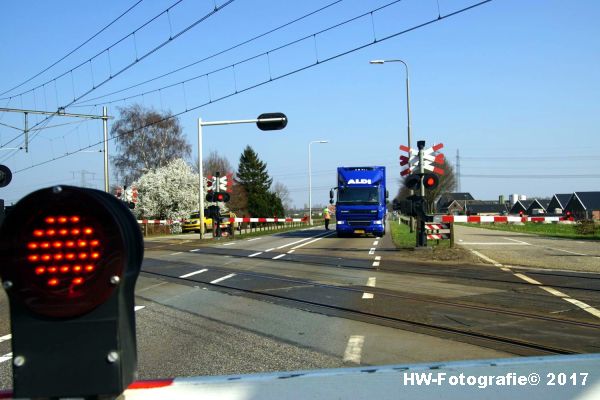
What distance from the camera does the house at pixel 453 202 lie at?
136325 mm

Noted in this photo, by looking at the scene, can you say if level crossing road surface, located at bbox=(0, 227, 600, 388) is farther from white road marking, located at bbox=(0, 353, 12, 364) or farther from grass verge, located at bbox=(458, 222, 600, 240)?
grass verge, located at bbox=(458, 222, 600, 240)

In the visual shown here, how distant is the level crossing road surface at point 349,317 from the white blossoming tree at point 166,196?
1565 inches

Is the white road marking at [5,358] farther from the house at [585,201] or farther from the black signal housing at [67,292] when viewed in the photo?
the house at [585,201]

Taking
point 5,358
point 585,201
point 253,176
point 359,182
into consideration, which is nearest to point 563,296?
point 5,358

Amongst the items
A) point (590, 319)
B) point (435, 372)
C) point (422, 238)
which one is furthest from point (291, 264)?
point (435, 372)

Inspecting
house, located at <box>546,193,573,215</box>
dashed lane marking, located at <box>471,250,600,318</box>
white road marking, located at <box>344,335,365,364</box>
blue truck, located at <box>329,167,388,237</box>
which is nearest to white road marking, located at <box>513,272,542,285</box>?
dashed lane marking, located at <box>471,250,600,318</box>

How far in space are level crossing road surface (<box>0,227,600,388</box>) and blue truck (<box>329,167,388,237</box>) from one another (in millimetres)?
15368

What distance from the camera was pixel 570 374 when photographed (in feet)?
6.25

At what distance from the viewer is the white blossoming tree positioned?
5241 cm

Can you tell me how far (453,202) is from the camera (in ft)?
470

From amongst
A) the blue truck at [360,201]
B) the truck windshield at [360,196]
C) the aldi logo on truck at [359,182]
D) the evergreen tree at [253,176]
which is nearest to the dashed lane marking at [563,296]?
the blue truck at [360,201]

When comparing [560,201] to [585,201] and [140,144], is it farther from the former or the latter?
[140,144]

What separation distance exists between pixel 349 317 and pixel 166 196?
46655 mm

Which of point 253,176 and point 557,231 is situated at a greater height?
point 253,176
